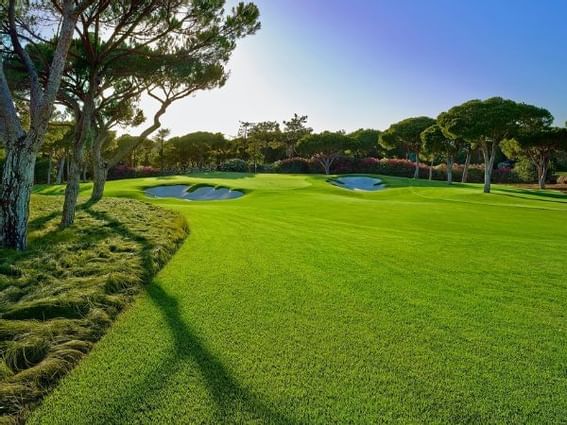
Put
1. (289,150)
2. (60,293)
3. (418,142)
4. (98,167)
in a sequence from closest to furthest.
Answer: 1. (60,293)
2. (98,167)
3. (418,142)
4. (289,150)

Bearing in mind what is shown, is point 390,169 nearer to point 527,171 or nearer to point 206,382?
point 527,171

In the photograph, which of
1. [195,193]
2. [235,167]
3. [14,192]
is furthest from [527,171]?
[14,192]

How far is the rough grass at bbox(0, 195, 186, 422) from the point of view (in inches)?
122

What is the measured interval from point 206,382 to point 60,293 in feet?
9.38

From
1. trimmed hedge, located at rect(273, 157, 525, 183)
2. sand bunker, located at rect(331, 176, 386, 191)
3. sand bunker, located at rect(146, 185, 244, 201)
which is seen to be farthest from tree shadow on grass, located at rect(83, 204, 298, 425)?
trimmed hedge, located at rect(273, 157, 525, 183)

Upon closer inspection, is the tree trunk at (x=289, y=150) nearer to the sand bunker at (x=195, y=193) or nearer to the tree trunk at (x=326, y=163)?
the tree trunk at (x=326, y=163)

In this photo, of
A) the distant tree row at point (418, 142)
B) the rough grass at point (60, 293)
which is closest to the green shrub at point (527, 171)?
the distant tree row at point (418, 142)

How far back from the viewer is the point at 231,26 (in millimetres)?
13062

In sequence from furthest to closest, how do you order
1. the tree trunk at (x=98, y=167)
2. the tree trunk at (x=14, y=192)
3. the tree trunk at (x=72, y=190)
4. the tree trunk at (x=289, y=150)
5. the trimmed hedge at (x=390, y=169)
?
1. the tree trunk at (x=289, y=150)
2. the trimmed hedge at (x=390, y=169)
3. the tree trunk at (x=98, y=167)
4. the tree trunk at (x=72, y=190)
5. the tree trunk at (x=14, y=192)

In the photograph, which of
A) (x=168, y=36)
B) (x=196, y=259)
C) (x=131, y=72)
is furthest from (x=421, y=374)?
(x=131, y=72)

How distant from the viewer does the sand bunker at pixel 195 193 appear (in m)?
26.8

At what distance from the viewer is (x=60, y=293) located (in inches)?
185

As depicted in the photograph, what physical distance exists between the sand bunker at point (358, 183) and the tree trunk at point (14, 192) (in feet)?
105

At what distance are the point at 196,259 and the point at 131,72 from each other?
11248 millimetres
